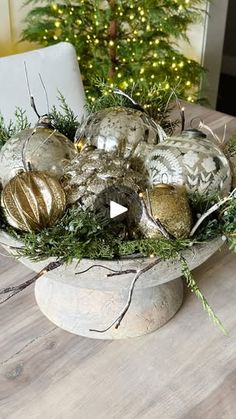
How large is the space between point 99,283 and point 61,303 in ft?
0.47

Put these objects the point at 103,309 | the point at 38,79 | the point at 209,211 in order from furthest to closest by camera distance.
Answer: the point at 38,79 → the point at 103,309 → the point at 209,211

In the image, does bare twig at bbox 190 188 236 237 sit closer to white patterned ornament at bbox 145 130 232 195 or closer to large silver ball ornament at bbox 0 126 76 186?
white patterned ornament at bbox 145 130 232 195

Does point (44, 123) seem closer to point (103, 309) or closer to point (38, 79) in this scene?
point (103, 309)

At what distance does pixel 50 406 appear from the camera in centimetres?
63

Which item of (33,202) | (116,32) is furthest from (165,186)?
(116,32)

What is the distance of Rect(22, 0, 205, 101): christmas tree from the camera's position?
6.93 feet

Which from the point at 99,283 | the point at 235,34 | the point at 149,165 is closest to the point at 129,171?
the point at 149,165

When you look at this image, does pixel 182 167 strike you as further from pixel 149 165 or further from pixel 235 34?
pixel 235 34

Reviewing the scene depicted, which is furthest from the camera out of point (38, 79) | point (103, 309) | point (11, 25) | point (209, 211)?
point (11, 25)

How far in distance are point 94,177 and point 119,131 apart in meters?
0.11

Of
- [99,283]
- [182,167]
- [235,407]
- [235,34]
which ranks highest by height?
[182,167]

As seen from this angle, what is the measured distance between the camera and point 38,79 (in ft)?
4.42

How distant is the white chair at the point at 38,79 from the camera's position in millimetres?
1286

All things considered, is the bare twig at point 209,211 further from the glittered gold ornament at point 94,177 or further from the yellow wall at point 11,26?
the yellow wall at point 11,26
